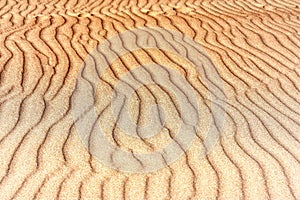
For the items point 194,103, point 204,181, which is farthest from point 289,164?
point 194,103

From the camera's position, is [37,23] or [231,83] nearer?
[231,83]

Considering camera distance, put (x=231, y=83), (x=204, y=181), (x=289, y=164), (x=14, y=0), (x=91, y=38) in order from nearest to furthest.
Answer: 1. (x=204, y=181)
2. (x=289, y=164)
3. (x=231, y=83)
4. (x=91, y=38)
5. (x=14, y=0)

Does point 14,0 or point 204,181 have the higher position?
point 14,0

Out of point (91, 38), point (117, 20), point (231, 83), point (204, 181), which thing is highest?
point (117, 20)

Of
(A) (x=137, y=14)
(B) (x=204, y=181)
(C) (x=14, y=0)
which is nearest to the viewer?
(B) (x=204, y=181)

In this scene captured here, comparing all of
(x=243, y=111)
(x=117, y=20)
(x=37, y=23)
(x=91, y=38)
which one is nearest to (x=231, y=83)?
(x=243, y=111)

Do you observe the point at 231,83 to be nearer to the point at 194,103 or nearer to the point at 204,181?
the point at 194,103
